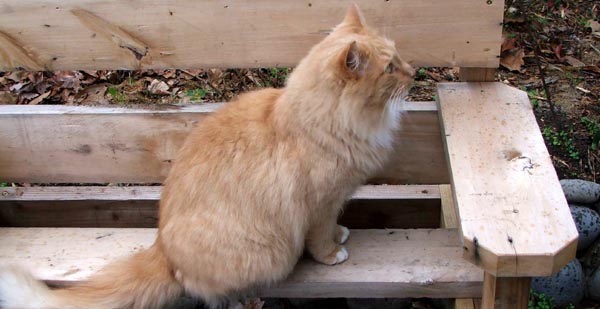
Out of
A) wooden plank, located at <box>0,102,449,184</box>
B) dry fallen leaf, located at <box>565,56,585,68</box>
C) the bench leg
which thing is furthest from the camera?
dry fallen leaf, located at <box>565,56,585,68</box>

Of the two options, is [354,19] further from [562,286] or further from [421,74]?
[421,74]

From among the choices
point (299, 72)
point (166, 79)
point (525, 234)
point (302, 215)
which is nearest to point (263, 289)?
point (302, 215)

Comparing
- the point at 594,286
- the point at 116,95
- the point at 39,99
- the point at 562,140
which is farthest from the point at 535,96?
the point at 39,99

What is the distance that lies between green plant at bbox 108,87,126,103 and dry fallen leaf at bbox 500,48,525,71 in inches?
88.4

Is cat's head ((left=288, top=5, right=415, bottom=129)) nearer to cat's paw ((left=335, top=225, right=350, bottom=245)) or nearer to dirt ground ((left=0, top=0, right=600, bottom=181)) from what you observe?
cat's paw ((left=335, top=225, right=350, bottom=245))

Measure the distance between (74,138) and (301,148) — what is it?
1018mm

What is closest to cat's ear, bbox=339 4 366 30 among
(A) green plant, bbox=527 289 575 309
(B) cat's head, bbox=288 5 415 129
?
(B) cat's head, bbox=288 5 415 129

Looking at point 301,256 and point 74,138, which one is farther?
point 74,138

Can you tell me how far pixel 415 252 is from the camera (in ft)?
6.77

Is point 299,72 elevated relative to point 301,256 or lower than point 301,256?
elevated

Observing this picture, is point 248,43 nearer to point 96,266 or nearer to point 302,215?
point 302,215

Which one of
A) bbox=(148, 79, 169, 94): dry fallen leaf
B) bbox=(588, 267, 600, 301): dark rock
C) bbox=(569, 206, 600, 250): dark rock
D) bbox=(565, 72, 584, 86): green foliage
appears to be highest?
bbox=(565, 72, 584, 86): green foliage

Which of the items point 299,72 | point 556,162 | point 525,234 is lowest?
point 556,162

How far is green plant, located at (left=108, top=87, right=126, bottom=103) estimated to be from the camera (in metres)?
3.48
